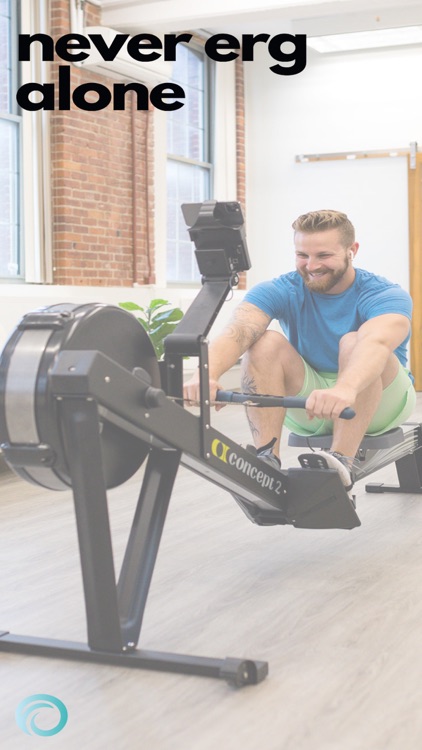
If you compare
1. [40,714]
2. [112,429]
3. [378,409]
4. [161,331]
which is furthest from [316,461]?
[161,331]

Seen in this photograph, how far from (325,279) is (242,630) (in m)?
1.15

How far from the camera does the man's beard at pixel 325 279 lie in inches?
111

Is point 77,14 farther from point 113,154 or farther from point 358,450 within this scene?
point 358,450

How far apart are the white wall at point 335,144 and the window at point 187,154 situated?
1.78 feet

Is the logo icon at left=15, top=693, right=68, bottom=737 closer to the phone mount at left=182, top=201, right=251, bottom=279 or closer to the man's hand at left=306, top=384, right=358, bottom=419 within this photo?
the man's hand at left=306, top=384, right=358, bottom=419

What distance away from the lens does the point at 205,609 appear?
7.22 feet

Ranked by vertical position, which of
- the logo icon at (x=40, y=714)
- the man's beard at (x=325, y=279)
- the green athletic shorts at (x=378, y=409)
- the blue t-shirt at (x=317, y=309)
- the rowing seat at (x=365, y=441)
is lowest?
the logo icon at (x=40, y=714)

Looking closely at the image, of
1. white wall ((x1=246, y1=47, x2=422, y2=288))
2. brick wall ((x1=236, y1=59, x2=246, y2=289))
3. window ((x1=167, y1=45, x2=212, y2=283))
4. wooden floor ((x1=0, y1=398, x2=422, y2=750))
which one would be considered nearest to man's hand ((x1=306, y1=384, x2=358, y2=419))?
wooden floor ((x1=0, y1=398, x2=422, y2=750))

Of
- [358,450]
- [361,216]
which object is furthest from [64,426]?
[361,216]

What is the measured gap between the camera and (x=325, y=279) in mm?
2830

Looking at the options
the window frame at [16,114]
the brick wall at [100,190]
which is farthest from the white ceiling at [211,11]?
the window frame at [16,114]

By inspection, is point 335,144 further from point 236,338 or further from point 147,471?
point 147,471

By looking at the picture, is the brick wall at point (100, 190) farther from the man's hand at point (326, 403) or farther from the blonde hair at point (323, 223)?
the man's hand at point (326, 403)

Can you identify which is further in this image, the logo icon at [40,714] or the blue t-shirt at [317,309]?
the blue t-shirt at [317,309]
